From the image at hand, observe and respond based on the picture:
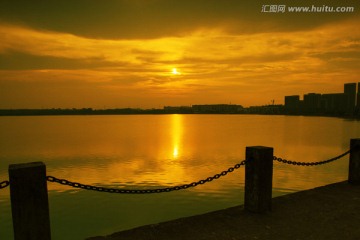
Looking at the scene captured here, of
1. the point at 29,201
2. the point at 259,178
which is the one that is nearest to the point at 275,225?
the point at 259,178

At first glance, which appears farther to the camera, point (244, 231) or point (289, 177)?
point (289, 177)

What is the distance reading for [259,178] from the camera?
5051 mm

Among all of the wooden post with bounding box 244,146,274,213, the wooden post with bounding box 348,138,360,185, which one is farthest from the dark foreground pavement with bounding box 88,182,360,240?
the wooden post with bounding box 348,138,360,185

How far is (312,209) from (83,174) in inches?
680

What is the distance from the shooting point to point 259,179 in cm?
505

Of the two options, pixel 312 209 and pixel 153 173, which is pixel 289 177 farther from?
pixel 312 209

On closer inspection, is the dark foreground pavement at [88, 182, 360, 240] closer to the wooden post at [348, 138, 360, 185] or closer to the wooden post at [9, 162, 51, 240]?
the wooden post at [9, 162, 51, 240]

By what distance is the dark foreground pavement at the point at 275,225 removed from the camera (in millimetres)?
4230

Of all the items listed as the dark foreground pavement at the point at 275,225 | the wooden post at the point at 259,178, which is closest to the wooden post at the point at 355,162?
the dark foreground pavement at the point at 275,225

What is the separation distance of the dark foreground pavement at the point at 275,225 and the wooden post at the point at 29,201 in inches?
38.5

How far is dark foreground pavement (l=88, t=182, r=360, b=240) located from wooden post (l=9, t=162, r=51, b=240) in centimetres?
98

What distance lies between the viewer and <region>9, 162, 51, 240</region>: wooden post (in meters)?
3.31

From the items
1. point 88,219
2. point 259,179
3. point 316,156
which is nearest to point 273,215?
point 259,179

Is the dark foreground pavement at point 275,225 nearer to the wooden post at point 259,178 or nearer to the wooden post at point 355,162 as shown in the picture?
the wooden post at point 259,178
